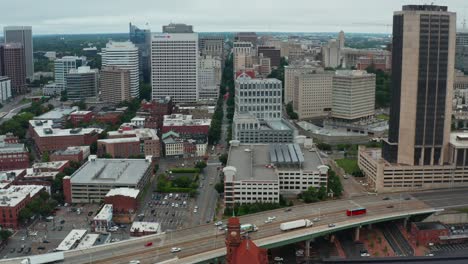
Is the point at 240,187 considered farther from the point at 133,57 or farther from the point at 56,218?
the point at 133,57

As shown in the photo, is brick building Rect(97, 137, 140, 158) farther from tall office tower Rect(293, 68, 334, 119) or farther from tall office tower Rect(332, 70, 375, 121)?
tall office tower Rect(293, 68, 334, 119)

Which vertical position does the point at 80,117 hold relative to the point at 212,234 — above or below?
above

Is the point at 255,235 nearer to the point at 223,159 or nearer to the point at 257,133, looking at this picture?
the point at 223,159

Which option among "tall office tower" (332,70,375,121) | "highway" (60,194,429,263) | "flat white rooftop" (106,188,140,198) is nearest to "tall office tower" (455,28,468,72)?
"tall office tower" (332,70,375,121)

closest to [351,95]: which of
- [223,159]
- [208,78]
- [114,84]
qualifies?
[223,159]

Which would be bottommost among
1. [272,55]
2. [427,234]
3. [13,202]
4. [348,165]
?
[427,234]

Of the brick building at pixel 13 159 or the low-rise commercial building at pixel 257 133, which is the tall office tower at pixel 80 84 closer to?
the brick building at pixel 13 159

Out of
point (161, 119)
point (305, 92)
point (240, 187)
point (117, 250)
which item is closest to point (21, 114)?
point (161, 119)
